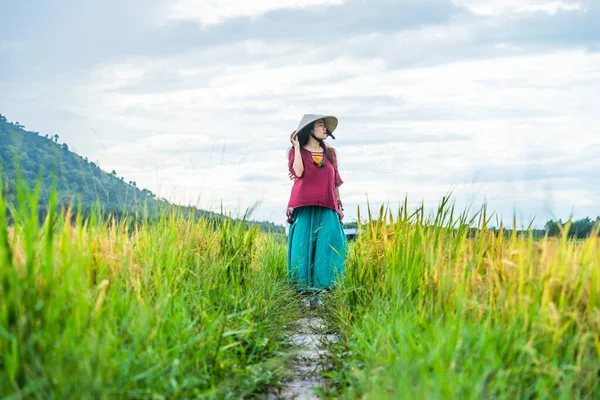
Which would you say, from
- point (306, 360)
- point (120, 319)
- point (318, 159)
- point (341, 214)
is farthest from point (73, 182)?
point (341, 214)

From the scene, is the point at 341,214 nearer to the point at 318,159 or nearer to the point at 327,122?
the point at 318,159

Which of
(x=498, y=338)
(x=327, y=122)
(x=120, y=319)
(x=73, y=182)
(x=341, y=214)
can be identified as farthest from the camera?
(x=327, y=122)

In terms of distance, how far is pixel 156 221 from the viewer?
4.70 metres

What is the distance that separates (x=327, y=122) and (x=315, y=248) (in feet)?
5.09

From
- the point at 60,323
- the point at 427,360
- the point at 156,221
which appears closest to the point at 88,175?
the point at 156,221

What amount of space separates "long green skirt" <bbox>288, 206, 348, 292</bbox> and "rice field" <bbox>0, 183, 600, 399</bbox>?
2392 mm

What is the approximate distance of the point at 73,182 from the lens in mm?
3656

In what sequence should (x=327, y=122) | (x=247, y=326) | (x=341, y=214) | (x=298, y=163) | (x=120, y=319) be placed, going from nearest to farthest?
(x=120, y=319) < (x=247, y=326) < (x=298, y=163) < (x=341, y=214) < (x=327, y=122)

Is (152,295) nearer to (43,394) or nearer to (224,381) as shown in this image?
(224,381)

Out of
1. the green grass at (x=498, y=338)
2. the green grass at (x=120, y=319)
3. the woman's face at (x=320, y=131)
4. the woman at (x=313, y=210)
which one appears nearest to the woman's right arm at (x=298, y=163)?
the woman at (x=313, y=210)

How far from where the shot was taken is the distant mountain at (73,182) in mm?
2836

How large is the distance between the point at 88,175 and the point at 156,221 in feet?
2.48

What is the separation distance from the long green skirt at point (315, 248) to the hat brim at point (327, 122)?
968 millimetres

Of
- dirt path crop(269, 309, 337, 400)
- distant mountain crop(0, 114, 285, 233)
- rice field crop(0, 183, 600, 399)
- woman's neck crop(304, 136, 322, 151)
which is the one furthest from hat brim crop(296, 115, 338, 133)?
rice field crop(0, 183, 600, 399)
